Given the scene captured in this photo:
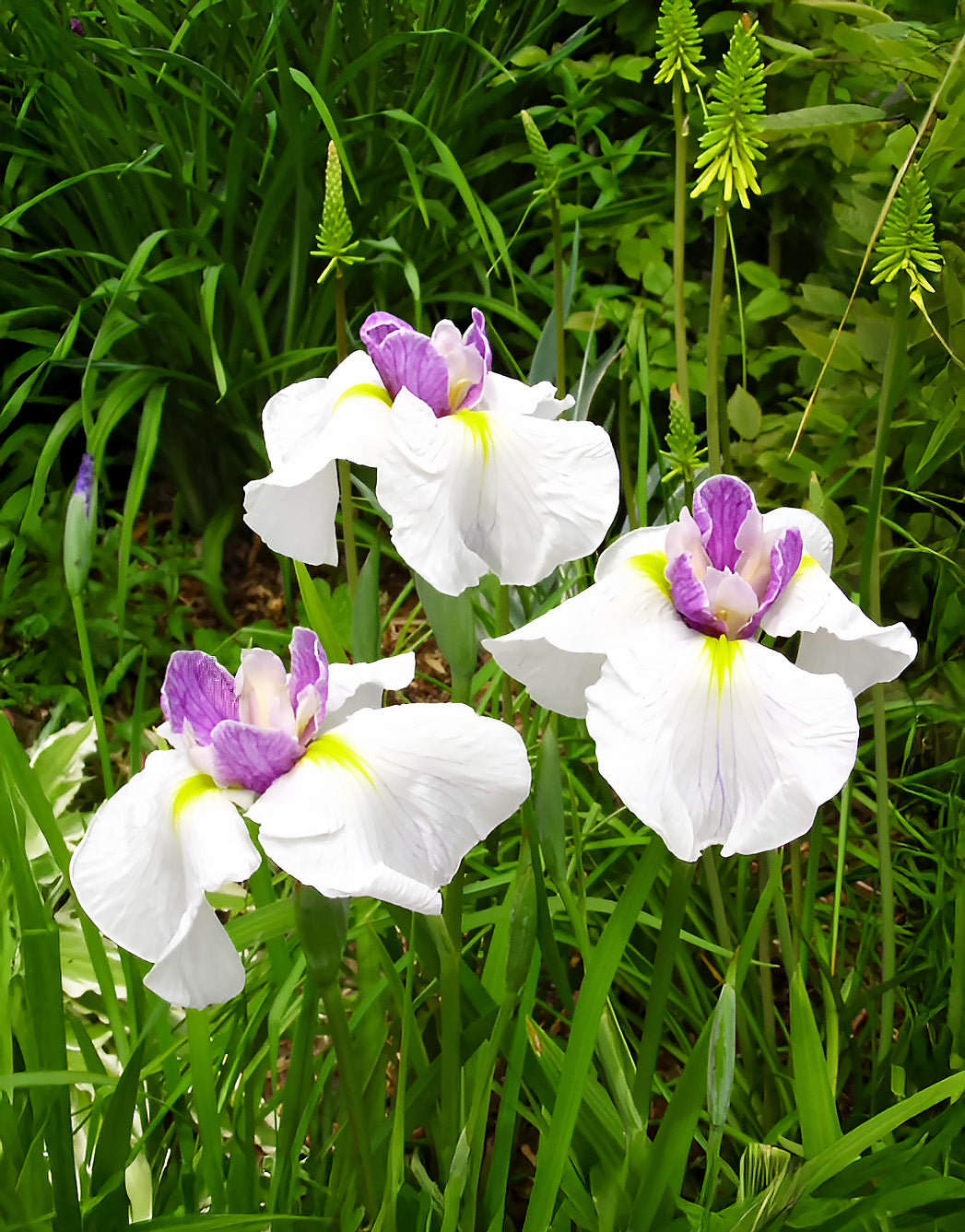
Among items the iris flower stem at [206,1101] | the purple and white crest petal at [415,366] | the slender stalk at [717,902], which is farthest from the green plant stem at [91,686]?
the slender stalk at [717,902]

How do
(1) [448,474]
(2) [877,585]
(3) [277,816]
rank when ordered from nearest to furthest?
1. (3) [277,816]
2. (1) [448,474]
3. (2) [877,585]

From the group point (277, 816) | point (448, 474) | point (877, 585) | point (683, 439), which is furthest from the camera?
point (877, 585)

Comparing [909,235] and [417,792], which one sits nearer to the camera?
[417,792]

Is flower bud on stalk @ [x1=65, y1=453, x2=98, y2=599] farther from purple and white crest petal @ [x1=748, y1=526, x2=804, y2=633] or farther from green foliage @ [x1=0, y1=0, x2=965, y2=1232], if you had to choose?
purple and white crest petal @ [x1=748, y1=526, x2=804, y2=633]

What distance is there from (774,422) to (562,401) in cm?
75

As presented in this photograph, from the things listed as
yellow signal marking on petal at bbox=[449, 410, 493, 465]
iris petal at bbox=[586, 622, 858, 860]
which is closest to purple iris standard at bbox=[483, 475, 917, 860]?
iris petal at bbox=[586, 622, 858, 860]

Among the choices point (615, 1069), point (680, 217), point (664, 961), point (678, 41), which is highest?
point (678, 41)

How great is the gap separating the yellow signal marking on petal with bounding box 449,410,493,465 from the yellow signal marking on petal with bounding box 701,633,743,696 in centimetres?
18

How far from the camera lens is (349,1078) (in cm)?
61

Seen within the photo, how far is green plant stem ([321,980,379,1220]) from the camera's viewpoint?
1.90ft

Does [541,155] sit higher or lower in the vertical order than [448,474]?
higher

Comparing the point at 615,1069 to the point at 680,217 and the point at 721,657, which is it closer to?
the point at 721,657

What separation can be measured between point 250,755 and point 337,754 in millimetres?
46

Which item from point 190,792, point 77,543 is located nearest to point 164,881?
point 190,792
